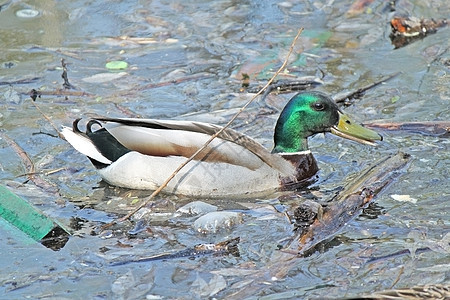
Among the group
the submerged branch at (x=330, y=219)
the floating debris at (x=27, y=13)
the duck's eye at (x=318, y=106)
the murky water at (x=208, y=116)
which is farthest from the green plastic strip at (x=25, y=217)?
the floating debris at (x=27, y=13)

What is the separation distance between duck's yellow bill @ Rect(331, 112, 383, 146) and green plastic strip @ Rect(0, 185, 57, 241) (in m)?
2.29

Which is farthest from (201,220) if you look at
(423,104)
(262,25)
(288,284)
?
(262,25)

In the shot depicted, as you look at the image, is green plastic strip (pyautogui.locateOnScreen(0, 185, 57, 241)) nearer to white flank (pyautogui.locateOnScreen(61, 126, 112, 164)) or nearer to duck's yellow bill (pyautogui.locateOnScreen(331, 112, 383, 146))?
white flank (pyautogui.locateOnScreen(61, 126, 112, 164))

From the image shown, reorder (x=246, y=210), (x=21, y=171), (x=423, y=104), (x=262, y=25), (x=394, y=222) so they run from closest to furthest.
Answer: (x=394, y=222) → (x=246, y=210) → (x=21, y=171) → (x=423, y=104) → (x=262, y=25)

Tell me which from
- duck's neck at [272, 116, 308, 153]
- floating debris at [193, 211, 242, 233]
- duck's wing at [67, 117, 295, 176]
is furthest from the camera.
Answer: duck's neck at [272, 116, 308, 153]

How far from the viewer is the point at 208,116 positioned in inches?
295

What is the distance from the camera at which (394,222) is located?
578 centimetres

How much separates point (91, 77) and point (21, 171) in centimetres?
188

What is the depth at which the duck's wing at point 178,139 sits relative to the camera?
6.43 m

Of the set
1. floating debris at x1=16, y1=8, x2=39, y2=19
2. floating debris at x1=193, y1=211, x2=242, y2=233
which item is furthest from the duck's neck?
floating debris at x1=16, y1=8, x2=39, y2=19

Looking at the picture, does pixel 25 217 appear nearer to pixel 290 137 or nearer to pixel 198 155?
pixel 198 155

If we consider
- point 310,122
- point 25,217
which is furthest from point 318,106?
point 25,217

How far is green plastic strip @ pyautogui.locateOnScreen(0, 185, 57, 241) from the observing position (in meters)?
5.63

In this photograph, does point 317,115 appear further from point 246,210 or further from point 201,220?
point 201,220
